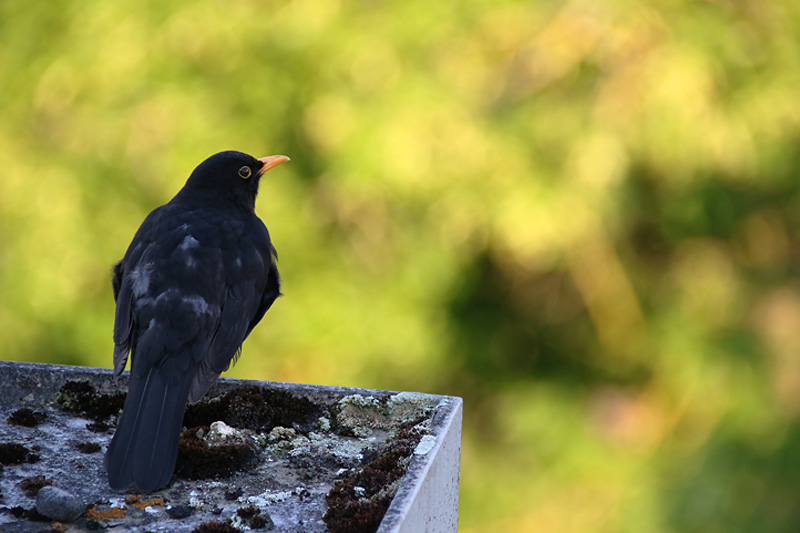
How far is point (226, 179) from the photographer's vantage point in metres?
2.93

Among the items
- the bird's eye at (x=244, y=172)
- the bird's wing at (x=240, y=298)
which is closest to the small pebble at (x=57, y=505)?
the bird's wing at (x=240, y=298)

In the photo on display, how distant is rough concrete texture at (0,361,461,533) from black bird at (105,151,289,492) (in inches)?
3.7

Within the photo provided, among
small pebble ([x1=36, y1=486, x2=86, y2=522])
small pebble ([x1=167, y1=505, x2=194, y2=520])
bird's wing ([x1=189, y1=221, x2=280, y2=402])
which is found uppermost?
bird's wing ([x1=189, y1=221, x2=280, y2=402])

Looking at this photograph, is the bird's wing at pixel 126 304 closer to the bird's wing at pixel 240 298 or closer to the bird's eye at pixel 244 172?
the bird's wing at pixel 240 298

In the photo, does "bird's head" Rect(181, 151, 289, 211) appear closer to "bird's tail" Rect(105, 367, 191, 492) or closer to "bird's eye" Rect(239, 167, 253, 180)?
"bird's eye" Rect(239, 167, 253, 180)

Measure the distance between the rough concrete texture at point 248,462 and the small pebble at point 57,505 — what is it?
0.02 m

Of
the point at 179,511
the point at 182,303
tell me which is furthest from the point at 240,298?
the point at 179,511

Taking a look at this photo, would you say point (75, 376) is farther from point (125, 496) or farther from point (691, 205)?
point (691, 205)

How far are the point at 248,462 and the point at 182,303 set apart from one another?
503 millimetres

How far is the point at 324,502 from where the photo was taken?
6.13ft

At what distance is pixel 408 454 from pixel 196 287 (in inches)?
31.5

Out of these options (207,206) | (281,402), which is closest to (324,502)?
(281,402)

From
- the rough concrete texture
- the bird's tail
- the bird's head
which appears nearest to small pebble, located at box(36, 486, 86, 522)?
the rough concrete texture

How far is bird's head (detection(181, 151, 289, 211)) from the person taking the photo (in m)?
2.90
